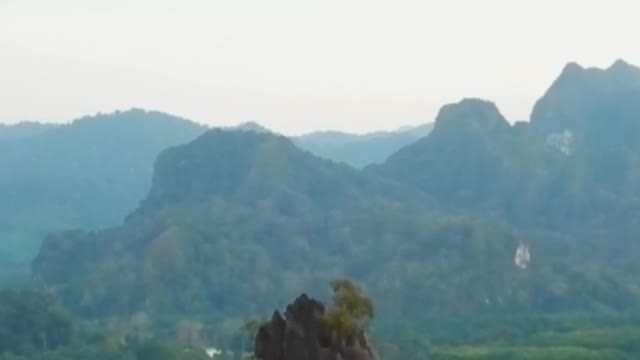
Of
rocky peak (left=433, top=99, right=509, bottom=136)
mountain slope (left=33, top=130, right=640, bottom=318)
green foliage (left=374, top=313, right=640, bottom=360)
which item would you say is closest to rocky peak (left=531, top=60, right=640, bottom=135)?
rocky peak (left=433, top=99, right=509, bottom=136)

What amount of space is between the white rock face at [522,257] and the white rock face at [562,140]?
4827 centimetres

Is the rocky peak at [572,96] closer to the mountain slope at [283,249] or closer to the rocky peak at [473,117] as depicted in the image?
the rocky peak at [473,117]

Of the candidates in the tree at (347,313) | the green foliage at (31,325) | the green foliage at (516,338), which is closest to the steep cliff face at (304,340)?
the tree at (347,313)

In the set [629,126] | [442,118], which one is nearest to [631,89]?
[629,126]

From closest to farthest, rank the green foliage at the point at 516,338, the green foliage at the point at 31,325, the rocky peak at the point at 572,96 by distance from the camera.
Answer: the green foliage at the point at 516,338, the green foliage at the point at 31,325, the rocky peak at the point at 572,96

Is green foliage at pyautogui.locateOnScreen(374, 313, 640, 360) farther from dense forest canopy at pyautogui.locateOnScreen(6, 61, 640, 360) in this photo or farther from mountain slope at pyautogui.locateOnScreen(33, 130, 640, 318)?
mountain slope at pyautogui.locateOnScreen(33, 130, 640, 318)

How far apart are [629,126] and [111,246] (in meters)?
73.7

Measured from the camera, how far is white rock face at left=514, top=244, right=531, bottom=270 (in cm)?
11988

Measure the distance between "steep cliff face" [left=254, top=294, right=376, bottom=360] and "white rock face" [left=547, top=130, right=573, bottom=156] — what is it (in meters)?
142

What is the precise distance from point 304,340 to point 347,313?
1.11 m

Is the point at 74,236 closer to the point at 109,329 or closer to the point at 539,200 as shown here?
the point at 109,329

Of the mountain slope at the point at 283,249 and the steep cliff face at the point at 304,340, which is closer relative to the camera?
the steep cliff face at the point at 304,340

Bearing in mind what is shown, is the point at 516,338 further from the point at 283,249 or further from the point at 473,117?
the point at 473,117

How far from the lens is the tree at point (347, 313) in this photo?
27.9 m
